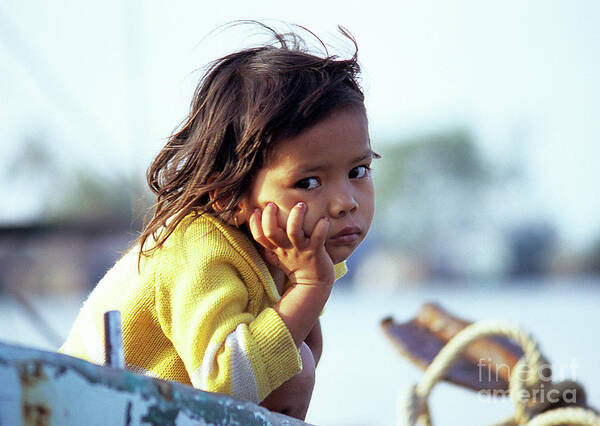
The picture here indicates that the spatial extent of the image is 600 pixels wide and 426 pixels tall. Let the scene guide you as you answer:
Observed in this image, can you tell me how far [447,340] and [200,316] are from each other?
1049mm

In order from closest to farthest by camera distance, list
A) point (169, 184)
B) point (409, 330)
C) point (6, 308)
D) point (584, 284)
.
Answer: point (169, 184) → point (409, 330) → point (6, 308) → point (584, 284)

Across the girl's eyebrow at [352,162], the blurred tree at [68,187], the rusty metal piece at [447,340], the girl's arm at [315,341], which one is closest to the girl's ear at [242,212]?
the girl's eyebrow at [352,162]

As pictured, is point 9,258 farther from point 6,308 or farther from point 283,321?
point 283,321

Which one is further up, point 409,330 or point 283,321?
point 283,321

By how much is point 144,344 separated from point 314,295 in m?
0.24

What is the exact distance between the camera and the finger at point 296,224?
110 cm

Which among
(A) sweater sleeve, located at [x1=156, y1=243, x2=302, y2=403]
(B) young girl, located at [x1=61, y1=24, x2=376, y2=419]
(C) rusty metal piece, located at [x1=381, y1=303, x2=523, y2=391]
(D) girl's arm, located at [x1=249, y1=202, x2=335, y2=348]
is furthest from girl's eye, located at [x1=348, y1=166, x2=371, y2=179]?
(C) rusty metal piece, located at [x1=381, y1=303, x2=523, y2=391]

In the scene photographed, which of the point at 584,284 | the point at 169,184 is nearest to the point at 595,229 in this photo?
the point at 584,284

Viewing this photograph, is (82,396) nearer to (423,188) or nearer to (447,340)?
(447,340)

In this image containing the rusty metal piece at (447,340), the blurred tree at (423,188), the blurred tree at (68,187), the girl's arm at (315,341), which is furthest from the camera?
the blurred tree at (423,188)

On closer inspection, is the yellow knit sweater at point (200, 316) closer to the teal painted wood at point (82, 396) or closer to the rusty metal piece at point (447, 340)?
the teal painted wood at point (82, 396)

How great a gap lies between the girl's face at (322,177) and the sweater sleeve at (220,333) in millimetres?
121

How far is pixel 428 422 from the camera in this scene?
67.0 inches

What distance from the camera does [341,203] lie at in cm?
113
